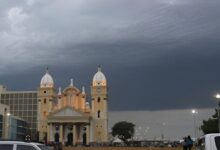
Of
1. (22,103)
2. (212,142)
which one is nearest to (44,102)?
(22,103)

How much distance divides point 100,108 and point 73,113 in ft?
33.5

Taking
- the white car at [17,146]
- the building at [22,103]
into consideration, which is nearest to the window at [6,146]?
the white car at [17,146]

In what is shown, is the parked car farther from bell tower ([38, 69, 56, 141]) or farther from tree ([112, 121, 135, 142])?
tree ([112, 121, 135, 142])

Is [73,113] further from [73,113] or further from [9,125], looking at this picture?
[9,125]

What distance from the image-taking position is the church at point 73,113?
139000 millimetres

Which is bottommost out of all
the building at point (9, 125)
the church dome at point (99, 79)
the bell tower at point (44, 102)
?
the building at point (9, 125)

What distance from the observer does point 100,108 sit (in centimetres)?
14512

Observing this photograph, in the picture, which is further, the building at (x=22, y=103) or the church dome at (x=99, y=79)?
the building at (x=22, y=103)

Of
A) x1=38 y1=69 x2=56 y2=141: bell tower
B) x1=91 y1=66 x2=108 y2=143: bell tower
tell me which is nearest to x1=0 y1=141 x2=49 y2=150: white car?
x1=91 y1=66 x2=108 y2=143: bell tower

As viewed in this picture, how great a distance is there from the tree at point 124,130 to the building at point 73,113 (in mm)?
31683

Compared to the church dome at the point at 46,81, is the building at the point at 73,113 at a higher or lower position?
lower

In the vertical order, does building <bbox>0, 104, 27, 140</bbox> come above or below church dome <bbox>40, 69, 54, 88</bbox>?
below

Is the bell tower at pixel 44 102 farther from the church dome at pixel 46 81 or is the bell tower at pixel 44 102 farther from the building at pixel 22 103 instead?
the building at pixel 22 103

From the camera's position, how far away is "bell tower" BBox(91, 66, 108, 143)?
143 meters
